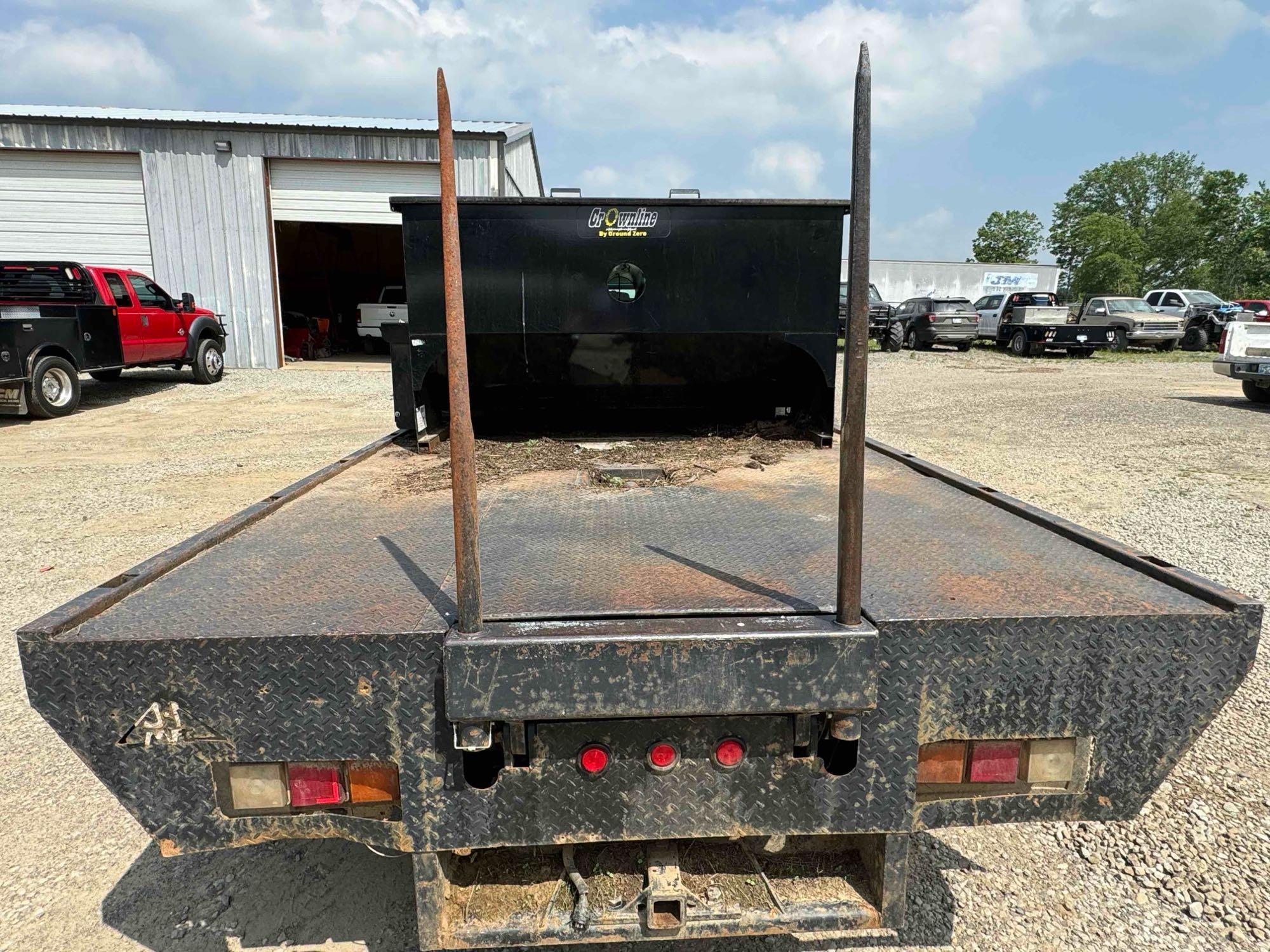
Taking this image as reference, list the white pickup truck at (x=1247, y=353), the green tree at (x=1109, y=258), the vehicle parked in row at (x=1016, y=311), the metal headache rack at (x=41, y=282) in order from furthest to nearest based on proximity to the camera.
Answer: the green tree at (x=1109, y=258) < the vehicle parked in row at (x=1016, y=311) < the white pickup truck at (x=1247, y=353) < the metal headache rack at (x=41, y=282)

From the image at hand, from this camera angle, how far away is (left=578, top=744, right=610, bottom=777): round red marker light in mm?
1637

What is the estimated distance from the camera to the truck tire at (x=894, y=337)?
23766mm

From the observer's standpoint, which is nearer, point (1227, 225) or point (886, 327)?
point (886, 327)

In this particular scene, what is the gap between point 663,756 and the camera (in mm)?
1653

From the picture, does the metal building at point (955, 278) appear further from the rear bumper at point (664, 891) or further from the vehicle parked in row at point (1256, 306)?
the rear bumper at point (664, 891)

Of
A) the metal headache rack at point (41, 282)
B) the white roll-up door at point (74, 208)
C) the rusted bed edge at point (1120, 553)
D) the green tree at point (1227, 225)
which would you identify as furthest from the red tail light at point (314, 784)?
the green tree at point (1227, 225)

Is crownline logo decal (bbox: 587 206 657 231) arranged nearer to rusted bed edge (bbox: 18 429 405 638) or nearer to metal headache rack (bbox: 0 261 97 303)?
rusted bed edge (bbox: 18 429 405 638)

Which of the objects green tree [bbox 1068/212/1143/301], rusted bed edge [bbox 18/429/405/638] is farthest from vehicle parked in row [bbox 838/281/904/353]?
green tree [bbox 1068/212/1143/301]

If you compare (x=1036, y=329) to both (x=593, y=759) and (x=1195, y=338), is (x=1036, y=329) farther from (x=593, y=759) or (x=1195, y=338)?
(x=593, y=759)

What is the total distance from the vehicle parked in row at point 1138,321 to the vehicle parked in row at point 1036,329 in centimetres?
141

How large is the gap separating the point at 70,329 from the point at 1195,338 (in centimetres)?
2763

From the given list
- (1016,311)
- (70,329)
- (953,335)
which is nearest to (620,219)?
(70,329)

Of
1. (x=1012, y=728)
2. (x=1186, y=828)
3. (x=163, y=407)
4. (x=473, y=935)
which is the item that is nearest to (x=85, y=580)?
(x=473, y=935)

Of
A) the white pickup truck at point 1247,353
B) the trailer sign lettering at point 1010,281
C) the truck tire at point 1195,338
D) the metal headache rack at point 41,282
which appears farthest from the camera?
the trailer sign lettering at point 1010,281
